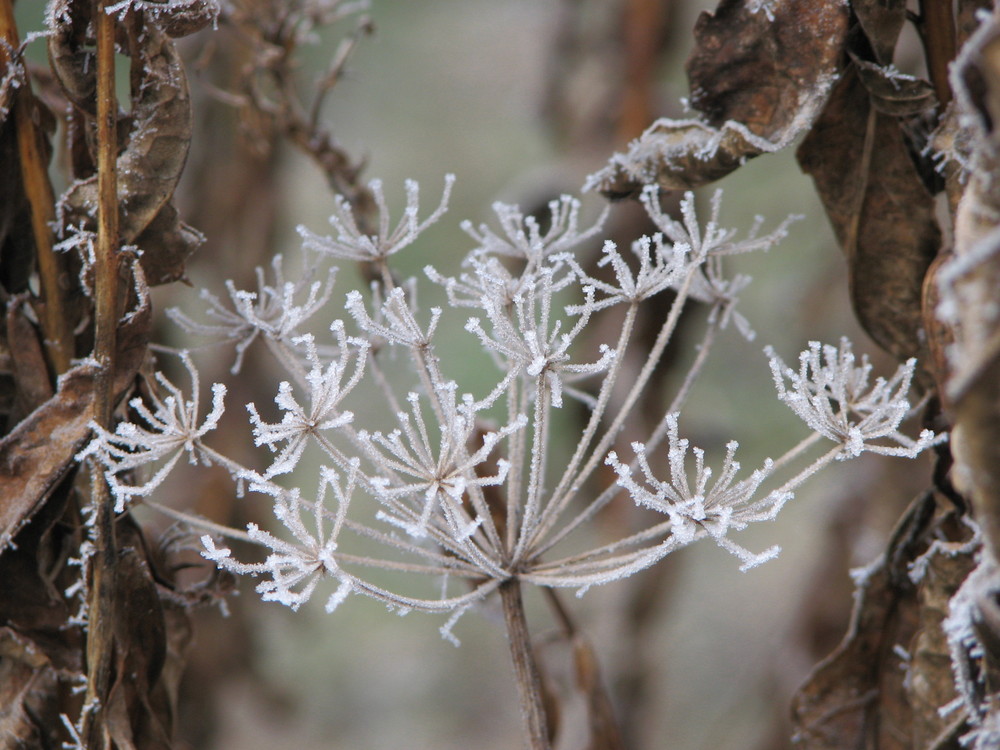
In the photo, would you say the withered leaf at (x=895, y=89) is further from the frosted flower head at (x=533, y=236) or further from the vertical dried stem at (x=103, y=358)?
the vertical dried stem at (x=103, y=358)

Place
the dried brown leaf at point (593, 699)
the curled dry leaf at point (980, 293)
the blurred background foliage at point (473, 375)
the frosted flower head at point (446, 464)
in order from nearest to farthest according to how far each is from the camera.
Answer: the curled dry leaf at point (980, 293) → the frosted flower head at point (446, 464) → the dried brown leaf at point (593, 699) → the blurred background foliage at point (473, 375)

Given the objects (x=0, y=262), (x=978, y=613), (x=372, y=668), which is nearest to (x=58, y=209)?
(x=0, y=262)

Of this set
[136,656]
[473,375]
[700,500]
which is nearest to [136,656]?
[136,656]

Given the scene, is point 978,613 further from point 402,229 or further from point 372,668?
point 372,668

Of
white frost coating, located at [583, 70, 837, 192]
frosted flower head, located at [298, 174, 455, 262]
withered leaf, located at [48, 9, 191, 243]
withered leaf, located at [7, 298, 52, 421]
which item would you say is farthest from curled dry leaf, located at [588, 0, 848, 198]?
withered leaf, located at [7, 298, 52, 421]

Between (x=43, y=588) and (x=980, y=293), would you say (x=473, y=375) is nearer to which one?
(x=43, y=588)

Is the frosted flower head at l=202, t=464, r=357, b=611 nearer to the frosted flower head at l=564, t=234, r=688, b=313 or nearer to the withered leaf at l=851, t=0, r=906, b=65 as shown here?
A: the frosted flower head at l=564, t=234, r=688, b=313

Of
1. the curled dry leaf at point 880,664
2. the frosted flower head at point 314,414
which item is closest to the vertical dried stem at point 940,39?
the curled dry leaf at point 880,664
